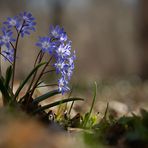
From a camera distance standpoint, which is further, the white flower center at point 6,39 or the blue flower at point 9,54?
the blue flower at point 9,54

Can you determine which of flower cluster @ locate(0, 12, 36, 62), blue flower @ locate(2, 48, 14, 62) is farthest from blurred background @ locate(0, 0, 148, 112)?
flower cluster @ locate(0, 12, 36, 62)

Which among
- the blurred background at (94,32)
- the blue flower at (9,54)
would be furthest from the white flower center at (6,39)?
the blurred background at (94,32)

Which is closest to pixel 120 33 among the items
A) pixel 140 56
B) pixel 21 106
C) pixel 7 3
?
pixel 7 3

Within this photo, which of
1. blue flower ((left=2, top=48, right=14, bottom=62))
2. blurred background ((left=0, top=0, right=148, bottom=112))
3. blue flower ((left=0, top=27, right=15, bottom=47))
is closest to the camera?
blue flower ((left=0, top=27, right=15, bottom=47))

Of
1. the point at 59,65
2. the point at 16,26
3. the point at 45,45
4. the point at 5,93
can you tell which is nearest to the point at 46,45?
the point at 45,45

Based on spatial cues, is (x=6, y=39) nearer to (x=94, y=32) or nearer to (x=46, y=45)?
(x=46, y=45)

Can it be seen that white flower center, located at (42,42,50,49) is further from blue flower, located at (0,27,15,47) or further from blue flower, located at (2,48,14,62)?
blue flower, located at (2,48,14,62)

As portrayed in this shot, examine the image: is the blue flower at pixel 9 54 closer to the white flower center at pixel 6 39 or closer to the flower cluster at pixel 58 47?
the white flower center at pixel 6 39

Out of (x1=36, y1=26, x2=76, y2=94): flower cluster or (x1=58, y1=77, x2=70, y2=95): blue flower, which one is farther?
(x1=58, y1=77, x2=70, y2=95): blue flower

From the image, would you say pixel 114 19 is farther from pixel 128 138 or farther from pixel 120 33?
pixel 128 138
